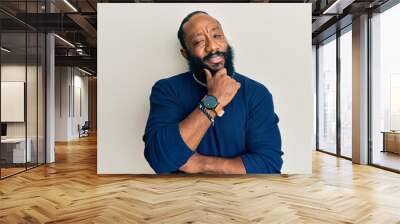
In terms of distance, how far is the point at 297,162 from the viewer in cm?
493

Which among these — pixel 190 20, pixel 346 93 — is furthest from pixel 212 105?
pixel 346 93

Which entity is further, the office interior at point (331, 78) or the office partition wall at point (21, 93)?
the office interior at point (331, 78)

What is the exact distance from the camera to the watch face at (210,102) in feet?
13.1

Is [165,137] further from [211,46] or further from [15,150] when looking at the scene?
[15,150]

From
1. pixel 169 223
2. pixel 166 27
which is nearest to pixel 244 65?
pixel 166 27

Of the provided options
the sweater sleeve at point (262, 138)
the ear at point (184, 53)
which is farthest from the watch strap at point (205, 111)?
the ear at point (184, 53)

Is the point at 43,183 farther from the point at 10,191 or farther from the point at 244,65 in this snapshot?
the point at 244,65

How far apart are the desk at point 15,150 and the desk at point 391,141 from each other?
7489 mm

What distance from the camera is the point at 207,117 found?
400 cm

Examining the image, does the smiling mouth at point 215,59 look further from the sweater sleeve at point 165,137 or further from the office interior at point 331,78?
the office interior at point 331,78

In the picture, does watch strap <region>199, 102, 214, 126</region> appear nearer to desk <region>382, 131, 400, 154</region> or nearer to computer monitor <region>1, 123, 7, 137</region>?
computer monitor <region>1, 123, 7, 137</region>

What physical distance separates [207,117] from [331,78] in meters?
8.16

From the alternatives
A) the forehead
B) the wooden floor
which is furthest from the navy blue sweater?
the wooden floor

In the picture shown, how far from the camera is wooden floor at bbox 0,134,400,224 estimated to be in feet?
14.7
